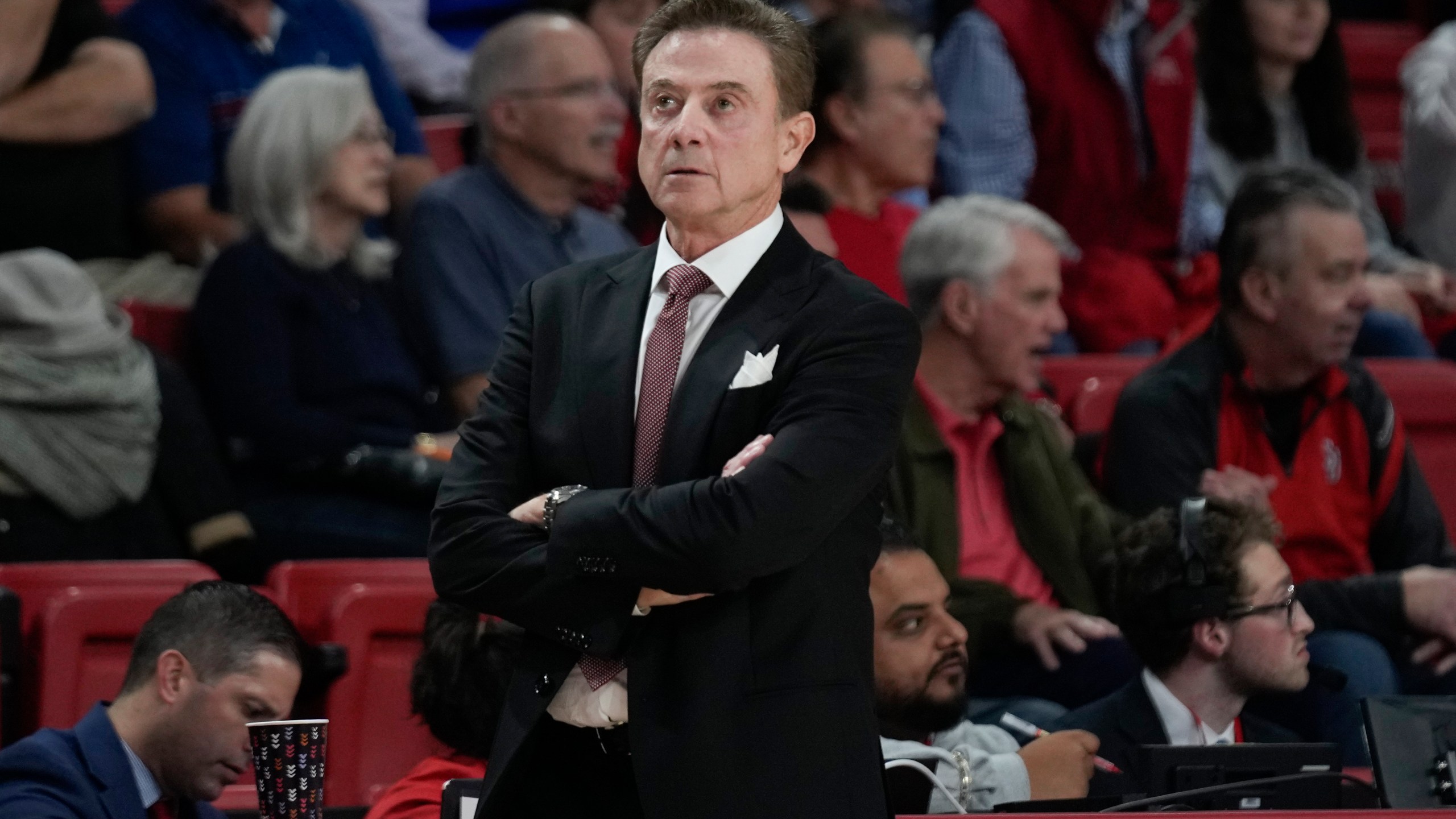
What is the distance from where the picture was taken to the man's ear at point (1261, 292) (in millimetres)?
3715

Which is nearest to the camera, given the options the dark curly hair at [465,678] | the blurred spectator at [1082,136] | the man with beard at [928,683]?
the dark curly hair at [465,678]

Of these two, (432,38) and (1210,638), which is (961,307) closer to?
(1210,638)

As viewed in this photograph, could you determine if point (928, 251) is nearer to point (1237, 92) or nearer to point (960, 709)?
point (960, 709)

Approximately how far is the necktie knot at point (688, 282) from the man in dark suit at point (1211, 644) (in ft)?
4.64

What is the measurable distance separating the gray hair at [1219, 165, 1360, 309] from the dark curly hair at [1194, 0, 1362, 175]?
1276 mm

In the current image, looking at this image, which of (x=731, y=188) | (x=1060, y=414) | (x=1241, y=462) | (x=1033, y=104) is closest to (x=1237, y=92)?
(x=1033, y=104)

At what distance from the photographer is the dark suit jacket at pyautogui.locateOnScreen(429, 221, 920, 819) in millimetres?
1740

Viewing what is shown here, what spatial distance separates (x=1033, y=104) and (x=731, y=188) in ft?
11.0

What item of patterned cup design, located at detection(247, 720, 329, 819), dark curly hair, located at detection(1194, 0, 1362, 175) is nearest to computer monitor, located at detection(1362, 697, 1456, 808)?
patterned cup design, located at detection(247, 720, 329, 819)

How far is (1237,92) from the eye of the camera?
16.9 feet

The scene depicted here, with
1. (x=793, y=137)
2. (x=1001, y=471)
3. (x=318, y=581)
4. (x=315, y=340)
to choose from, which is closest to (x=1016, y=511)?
(x=1001, y=471)

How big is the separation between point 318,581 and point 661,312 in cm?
152

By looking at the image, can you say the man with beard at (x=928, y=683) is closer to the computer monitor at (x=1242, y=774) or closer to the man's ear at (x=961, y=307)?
the computer monitor at (x=1242, y=774)

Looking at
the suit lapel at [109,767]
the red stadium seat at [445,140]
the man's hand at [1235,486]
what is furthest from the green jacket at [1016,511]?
the red stadium seat at [445,140]
